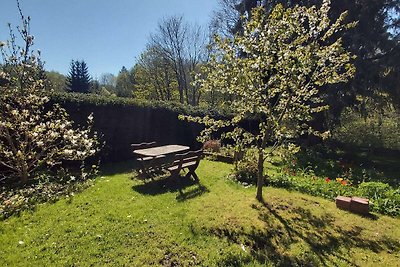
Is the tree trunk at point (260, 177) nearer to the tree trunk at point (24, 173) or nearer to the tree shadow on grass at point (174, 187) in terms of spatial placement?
the tree shadow on grass at point (174, 187)

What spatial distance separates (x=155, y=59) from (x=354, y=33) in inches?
960

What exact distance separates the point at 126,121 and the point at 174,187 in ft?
15.7

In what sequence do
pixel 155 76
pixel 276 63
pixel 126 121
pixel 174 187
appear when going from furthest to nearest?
pixel 155 76 < pixel 126 121 < pixel 174 187 < pixel 276 63

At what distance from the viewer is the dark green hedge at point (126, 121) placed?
29.0 feet

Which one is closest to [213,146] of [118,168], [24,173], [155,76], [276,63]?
[118,168]

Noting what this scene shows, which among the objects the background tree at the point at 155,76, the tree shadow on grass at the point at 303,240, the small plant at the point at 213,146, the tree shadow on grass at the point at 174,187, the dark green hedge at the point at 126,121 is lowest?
the tree shadow on grass at the point at 303,240

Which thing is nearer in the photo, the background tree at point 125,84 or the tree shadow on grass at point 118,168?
the tree shadow on grass at point 118,168

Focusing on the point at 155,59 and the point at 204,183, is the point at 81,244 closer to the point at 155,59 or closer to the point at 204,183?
the point at 204,183

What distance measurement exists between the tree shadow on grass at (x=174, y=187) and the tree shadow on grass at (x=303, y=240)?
5.78ft

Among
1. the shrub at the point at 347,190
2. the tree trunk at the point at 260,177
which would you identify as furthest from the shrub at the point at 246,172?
the tree trunk at the point at 260,177

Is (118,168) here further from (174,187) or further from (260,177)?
(260,177)

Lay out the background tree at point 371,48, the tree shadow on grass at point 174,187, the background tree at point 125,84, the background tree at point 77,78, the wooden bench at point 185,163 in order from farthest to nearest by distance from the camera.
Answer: the background tree at point 125,84 < the background tree at point 77,78 < the background tree at point 371,48 < the wooden bench at point 185,163 < the tree shadow on grass at point 174,187

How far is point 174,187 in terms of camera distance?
6.61 meters

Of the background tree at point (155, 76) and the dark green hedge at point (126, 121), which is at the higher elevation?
the background tree at point (155, 76)
